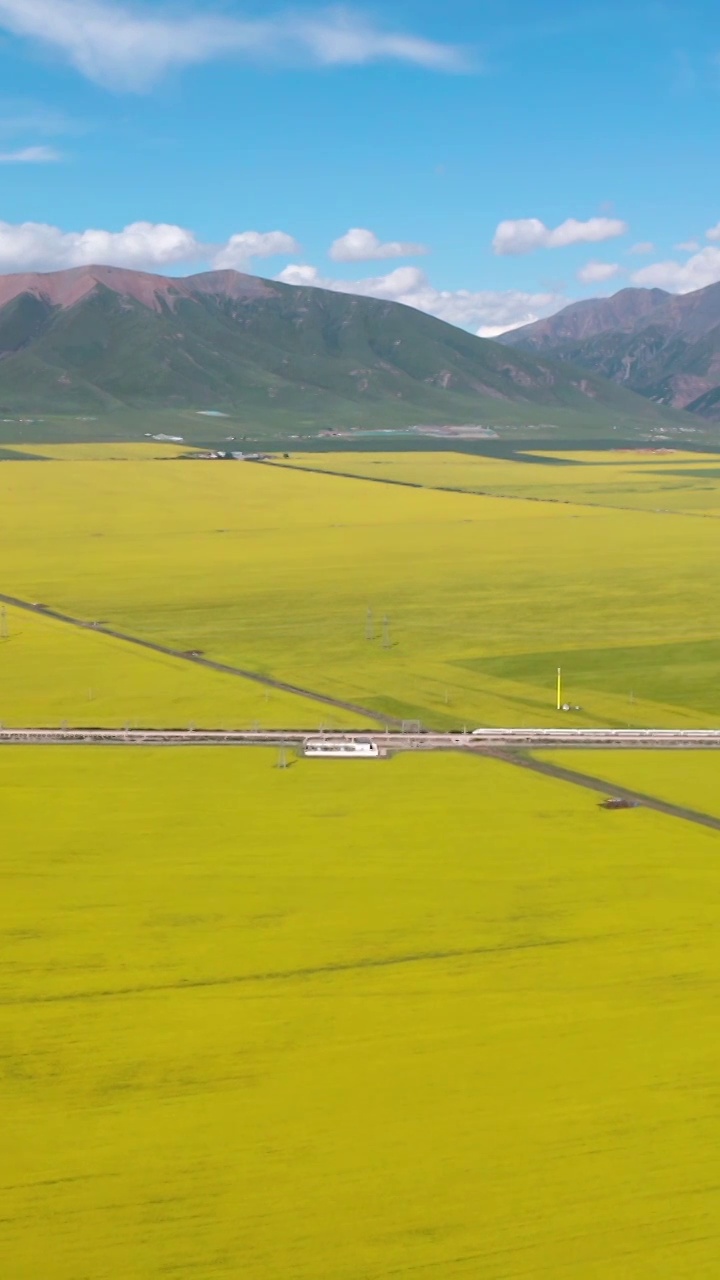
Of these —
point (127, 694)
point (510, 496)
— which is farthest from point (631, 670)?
point (510, 496)

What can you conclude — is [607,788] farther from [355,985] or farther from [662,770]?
[355,985]

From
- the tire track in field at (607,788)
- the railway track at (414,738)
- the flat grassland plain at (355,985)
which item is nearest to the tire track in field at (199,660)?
the flat grassland plain at (355,985)

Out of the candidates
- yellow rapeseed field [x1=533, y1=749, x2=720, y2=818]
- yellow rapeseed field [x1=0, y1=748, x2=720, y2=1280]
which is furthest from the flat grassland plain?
yellow rapeseed field [x1=533, y1=749, x2=720, y2=818]

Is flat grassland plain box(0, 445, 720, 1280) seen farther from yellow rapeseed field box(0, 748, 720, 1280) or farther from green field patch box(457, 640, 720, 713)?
green field patch box(457, 640, 720, 713)

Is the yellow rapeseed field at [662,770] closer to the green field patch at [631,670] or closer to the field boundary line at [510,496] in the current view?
the green field patch at [631,670]

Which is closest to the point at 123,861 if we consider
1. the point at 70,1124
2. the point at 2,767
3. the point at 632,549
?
the point at 2,767
